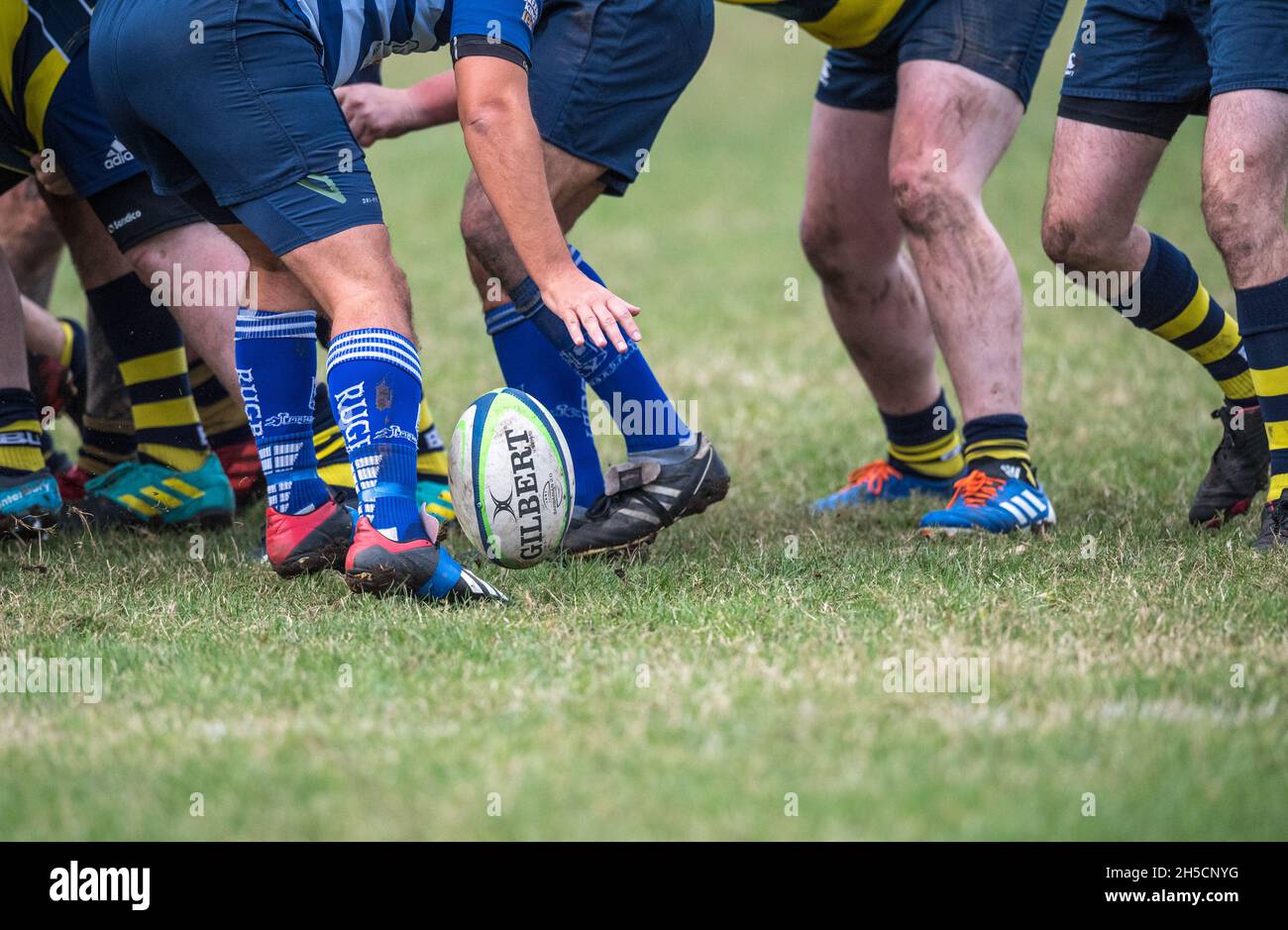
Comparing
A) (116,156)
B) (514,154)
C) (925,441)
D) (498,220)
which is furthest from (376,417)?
(925,441)

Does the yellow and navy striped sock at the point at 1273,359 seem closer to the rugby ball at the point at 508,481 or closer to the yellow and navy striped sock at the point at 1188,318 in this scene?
the yellow and navy striped sock at the point at 1188,318

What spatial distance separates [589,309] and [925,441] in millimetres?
2146

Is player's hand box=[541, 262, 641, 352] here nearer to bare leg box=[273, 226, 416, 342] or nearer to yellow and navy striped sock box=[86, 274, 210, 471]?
bare leg box=[273, 226, 416, 342]

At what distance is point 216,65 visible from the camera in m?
3.27

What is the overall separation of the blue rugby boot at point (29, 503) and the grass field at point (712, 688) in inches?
3.4

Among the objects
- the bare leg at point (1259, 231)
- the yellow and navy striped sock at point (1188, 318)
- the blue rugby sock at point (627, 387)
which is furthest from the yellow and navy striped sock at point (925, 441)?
the bare leg at point (1259, 231)

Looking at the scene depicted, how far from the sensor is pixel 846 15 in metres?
4.33

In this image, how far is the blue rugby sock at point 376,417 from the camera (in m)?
3.30

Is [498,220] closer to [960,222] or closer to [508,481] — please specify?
[508,481]

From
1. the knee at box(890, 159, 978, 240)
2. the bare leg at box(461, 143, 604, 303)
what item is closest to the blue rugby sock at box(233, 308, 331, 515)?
the bare leg at box(461, 143, 604, 303)
